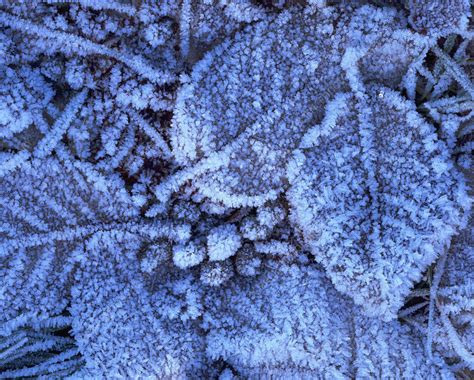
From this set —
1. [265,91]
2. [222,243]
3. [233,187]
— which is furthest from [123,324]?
[265,91]

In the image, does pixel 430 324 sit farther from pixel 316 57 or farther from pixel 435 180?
pixel 316 57

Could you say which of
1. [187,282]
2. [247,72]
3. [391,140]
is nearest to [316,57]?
[247,72]

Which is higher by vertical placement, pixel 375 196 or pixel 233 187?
pixel 233 187

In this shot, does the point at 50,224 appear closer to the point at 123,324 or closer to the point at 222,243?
the point at 123,324

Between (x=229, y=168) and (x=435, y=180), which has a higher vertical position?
(x=229, y=168)

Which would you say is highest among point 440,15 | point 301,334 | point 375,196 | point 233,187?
point 440,15
